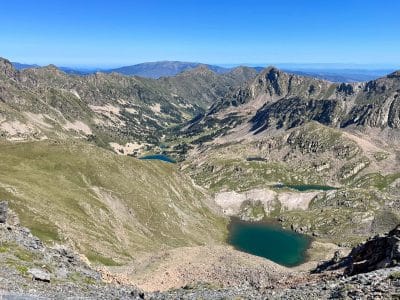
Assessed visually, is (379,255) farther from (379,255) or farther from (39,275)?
(39,275)

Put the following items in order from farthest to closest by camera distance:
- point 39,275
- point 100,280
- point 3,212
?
point 3,212
point 100,280
point 39,275

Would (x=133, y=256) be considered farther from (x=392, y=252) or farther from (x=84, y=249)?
(x=392, y=252)

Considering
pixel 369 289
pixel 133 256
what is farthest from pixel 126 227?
pixel 369 289

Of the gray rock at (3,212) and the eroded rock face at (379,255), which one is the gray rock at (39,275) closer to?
the gray rock at (3,212)

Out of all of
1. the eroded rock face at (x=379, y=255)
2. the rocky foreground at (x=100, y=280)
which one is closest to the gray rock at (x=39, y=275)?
the rocky foreground at (x=100, y=280)

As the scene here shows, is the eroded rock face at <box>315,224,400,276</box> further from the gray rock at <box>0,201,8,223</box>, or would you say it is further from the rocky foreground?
the gray rock at <box>0,201,8,223</box>

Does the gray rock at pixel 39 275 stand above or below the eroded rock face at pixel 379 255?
above

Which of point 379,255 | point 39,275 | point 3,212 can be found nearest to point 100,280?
point 39,275
